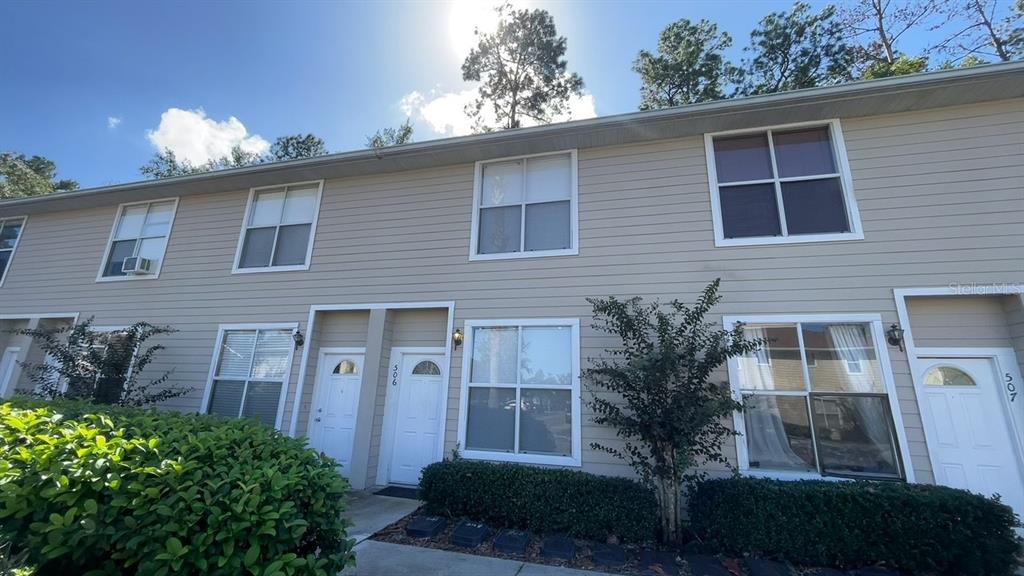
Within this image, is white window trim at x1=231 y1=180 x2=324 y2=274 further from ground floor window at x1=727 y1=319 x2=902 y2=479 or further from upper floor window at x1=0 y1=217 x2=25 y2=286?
ground floor window at x1=727 y1=319 x2=902 y2=479

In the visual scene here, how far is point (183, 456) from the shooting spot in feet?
8.50

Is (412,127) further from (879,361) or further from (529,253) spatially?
(879,361)

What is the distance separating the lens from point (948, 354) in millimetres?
4848

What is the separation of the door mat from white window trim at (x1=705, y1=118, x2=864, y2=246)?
5718 mm

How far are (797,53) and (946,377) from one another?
12.9 metres

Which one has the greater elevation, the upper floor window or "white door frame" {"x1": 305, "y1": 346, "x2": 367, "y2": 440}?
the upper floor window

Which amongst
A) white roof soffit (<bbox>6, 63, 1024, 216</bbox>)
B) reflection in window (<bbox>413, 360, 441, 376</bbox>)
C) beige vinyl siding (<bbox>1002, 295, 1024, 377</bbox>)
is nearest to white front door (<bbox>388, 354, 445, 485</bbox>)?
reflection in window (<bbox>413, 360, 441, 376</bbox>)

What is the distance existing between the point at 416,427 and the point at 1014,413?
301 inches

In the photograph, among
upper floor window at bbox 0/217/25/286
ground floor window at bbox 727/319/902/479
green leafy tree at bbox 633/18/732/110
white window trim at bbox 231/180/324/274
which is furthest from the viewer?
green leafy tree at bbox 633/18/732/110

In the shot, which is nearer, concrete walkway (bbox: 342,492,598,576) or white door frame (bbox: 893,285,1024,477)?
concrete walkway (bbox: 342,492,598,576)

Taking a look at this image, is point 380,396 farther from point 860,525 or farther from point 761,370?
point 860,525

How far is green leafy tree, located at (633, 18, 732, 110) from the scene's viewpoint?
1404 centimetres

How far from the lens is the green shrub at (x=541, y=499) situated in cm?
454

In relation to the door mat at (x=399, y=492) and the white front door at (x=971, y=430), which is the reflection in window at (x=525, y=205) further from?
the white front door at (x=971, y=430)
